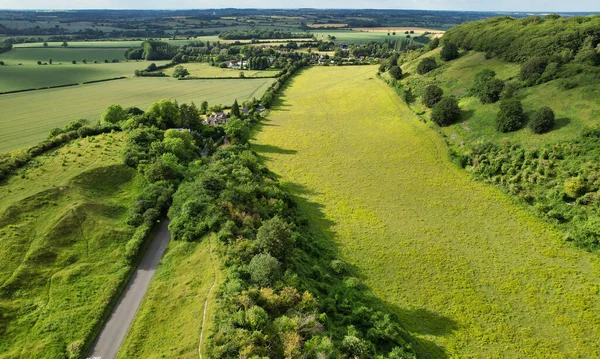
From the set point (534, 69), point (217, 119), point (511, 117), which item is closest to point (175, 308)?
point (511, 117)

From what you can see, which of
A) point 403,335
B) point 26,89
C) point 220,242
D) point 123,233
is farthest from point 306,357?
point 26,89

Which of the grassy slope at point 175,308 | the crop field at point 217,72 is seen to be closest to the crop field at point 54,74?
the crop field at point 217,72

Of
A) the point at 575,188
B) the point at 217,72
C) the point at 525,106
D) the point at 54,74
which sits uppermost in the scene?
the point at 54,74

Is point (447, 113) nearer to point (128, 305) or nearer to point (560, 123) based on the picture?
point (560, 123)

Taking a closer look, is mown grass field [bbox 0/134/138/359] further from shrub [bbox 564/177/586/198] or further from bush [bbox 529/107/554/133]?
bush [bbox 529/107/554/133]

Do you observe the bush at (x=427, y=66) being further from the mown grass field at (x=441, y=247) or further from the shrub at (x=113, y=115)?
the shrub at (x=113, y=115)

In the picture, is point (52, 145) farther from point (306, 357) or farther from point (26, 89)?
point (26, 89)
